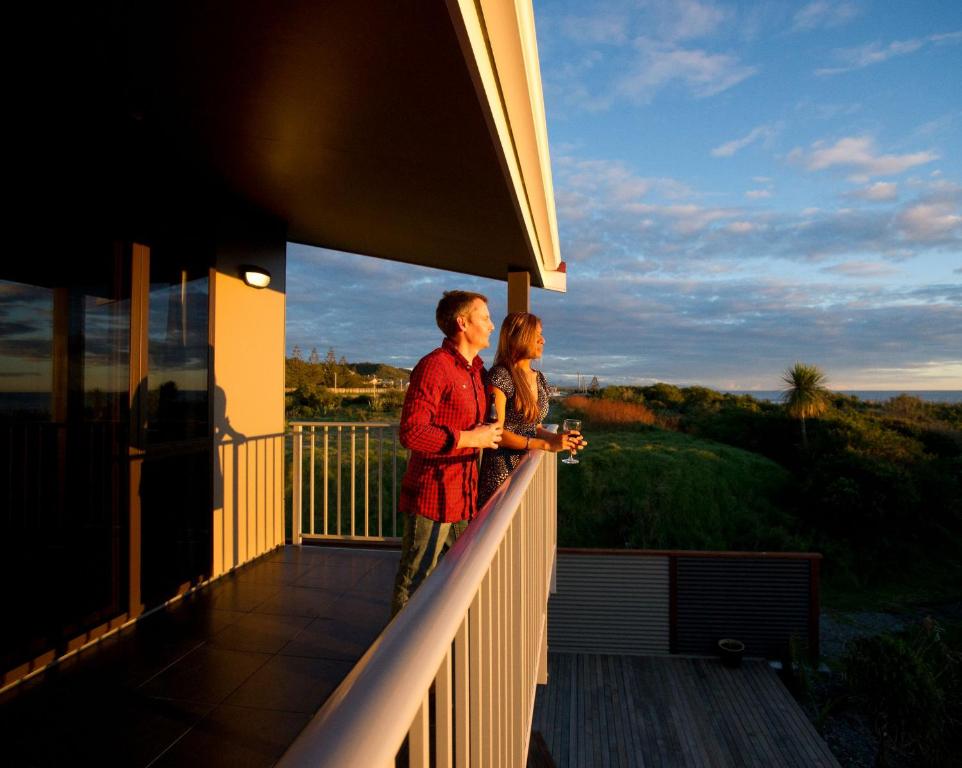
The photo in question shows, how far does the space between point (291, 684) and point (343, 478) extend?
9558mm

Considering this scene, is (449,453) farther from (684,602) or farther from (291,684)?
(684,602)

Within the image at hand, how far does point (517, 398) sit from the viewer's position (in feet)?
9.07

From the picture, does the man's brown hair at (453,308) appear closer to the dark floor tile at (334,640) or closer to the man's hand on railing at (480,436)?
Answer: the man's hand on railing at (480,436)

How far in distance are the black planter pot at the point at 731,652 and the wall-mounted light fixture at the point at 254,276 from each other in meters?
10.3

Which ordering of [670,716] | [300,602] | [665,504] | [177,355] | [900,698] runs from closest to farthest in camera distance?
1. [177,355]
2. [300,602]
3. [900,698]
4. [670,716]
5. [665,504]

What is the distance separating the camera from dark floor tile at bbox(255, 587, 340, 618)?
12.1 feet

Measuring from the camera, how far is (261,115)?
104 inches

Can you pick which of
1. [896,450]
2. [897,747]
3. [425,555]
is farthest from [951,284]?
[425,555]

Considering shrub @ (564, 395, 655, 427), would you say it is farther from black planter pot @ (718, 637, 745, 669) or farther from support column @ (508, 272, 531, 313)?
support column @ (508, 272, 531, 313)

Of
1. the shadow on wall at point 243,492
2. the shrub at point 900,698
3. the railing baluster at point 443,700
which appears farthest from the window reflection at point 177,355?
the shrub at point 900,698

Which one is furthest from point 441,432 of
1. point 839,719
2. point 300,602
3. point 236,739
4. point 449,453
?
point 839,719

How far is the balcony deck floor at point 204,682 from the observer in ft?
7.34

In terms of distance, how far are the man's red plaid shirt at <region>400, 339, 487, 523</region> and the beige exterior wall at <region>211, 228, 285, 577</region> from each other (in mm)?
2493

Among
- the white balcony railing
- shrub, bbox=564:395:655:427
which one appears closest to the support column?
the white balcony railing
